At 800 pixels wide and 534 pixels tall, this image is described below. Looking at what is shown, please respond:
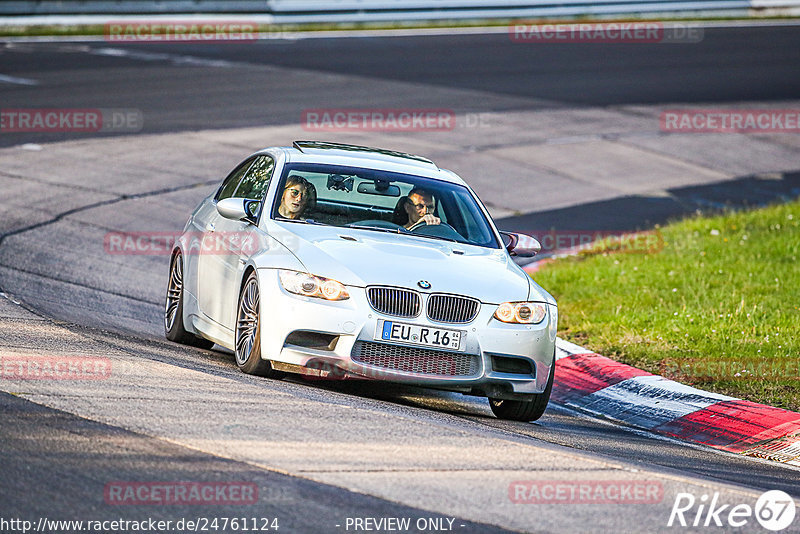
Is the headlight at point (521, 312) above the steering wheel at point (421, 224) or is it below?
below

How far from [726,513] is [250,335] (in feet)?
11.2

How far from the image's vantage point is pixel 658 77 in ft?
91.9

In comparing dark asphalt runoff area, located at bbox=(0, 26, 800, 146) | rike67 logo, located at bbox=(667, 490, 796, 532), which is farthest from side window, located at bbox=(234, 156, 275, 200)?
dark asphalt runoff area, located at bbox=(0, 26, 800, 146)

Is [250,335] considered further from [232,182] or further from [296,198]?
[232,182]

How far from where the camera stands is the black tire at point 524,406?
8.13 metres

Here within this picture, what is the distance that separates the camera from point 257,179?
30.9 feet

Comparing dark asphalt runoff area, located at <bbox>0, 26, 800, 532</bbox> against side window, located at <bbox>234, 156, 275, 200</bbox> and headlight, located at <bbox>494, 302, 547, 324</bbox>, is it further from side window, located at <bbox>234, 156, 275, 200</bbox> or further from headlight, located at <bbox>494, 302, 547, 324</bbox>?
side window, located at <bbox>234, 156, 275, 200</bbox>

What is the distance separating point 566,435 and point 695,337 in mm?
3102

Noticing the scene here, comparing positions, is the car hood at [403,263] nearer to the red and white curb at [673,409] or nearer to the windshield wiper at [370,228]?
the windshield wiper at [370,228]

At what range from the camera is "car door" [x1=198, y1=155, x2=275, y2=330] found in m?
8.45

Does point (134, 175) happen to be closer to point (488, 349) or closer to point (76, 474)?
point (488, 349)

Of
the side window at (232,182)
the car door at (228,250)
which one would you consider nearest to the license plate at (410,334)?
the car door at (228,250)

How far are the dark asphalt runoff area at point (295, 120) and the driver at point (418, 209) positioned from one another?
4.15 ft

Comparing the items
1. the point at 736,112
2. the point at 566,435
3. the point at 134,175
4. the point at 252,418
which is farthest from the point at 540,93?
the point at 252,418
